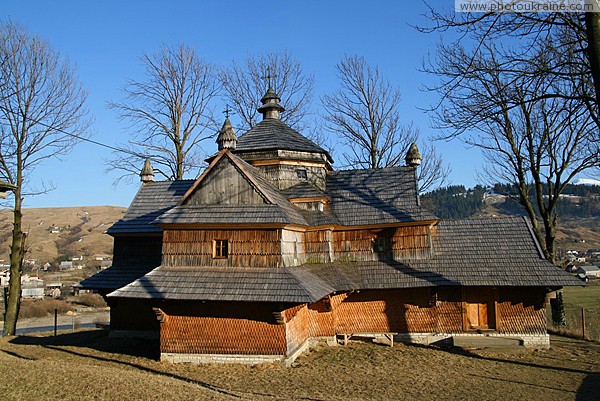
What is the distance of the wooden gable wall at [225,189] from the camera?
579 inches

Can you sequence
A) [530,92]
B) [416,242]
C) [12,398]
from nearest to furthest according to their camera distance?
1. [12,398]
2. [530,92]
3. [416,242]

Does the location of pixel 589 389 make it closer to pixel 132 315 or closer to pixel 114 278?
pixel 132 315

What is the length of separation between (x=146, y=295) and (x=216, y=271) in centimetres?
213

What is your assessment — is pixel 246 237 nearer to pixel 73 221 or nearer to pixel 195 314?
pixel 195 314

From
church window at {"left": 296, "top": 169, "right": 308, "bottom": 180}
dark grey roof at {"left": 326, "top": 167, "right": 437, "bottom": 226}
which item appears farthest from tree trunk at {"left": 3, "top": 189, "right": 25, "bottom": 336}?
dark grey roof at {"left": 326, "top": 167, "right": 437, "bottom": 226}

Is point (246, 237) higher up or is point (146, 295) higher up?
point (246, 237)

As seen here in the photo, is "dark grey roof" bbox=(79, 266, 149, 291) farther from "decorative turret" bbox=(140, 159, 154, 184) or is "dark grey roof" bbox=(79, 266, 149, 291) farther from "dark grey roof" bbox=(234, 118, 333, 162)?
"dark grey roof" bbox=(234, 118, 333, 162)

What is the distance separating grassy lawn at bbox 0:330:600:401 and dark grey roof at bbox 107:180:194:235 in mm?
4443

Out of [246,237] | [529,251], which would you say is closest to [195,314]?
[246,237]

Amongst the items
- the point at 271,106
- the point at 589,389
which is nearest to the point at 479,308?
the point at 589,389

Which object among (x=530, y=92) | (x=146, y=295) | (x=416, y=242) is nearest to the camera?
(x=530, y=92)

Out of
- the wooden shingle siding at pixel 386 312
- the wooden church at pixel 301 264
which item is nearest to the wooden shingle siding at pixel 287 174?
the wooden church at pixel 301 264

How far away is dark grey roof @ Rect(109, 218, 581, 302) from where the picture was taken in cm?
1329

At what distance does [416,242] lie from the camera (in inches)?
671
